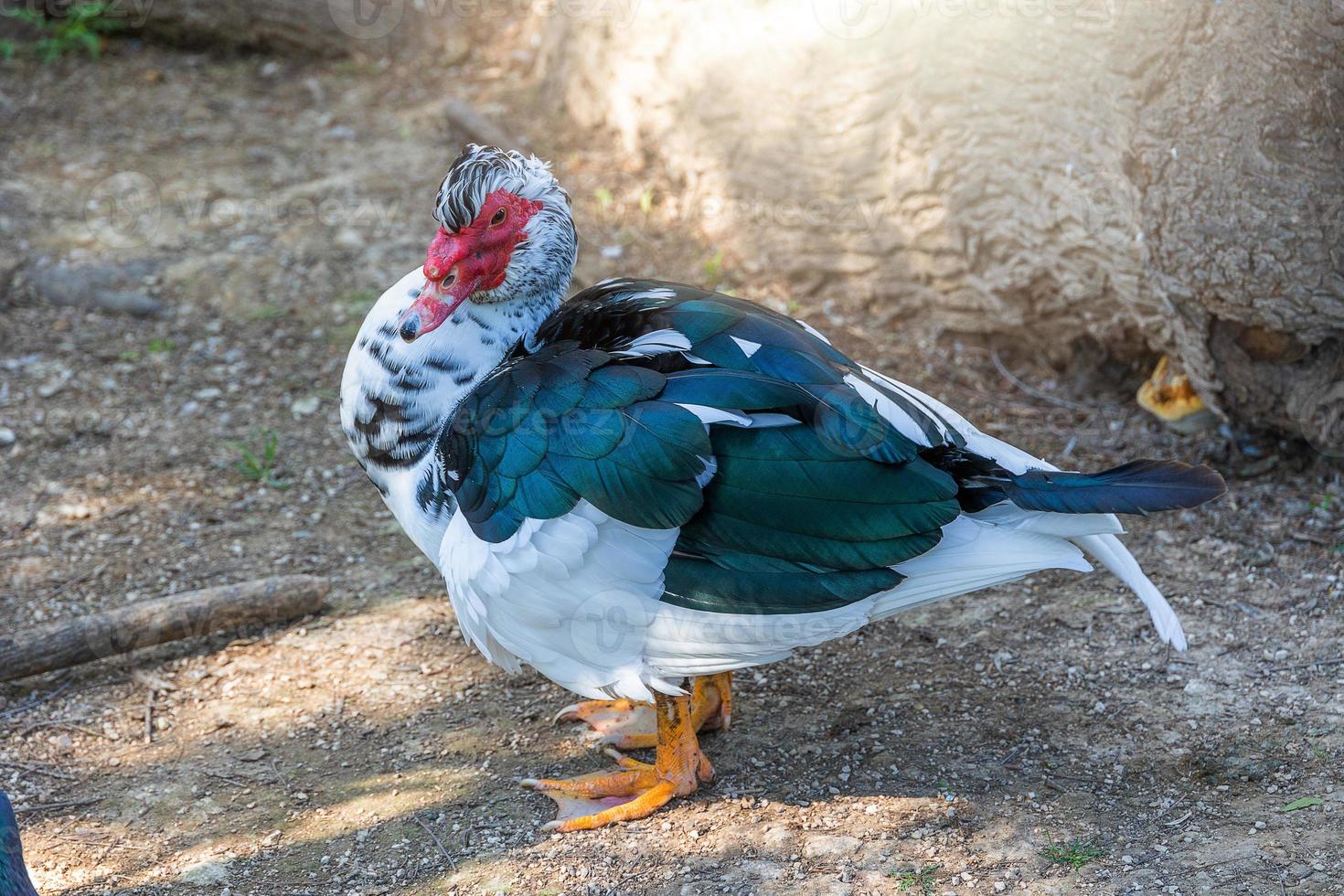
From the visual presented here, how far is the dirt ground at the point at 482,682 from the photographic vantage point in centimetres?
298

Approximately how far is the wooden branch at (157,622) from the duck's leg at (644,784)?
1069 mm

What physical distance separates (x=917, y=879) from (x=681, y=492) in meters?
1.07

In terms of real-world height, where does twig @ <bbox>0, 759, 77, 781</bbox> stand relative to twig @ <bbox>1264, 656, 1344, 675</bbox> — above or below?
below

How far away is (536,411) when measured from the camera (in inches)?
114

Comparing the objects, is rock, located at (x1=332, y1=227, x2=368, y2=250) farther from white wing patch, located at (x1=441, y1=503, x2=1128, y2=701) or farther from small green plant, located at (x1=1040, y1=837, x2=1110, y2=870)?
small green plant, located at (x1=1040, y1=837, x2=1110, y2=870)

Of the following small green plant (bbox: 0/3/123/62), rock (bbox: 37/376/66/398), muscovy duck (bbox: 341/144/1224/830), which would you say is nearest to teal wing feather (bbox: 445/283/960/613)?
muscovy duck (bbox: 341/144/1224/830)

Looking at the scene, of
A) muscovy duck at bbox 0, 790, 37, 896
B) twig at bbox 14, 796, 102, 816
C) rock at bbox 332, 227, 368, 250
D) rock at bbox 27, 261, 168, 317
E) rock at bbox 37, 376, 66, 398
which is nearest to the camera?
muscovy duck at bbox 0, 790, 37, 896

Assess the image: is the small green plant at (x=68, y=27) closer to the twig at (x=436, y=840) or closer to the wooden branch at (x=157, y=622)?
the wooden branch at (x=157, y=622)

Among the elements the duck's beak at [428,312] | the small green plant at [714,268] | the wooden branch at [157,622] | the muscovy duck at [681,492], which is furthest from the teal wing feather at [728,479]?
the small green plant at [714,268]

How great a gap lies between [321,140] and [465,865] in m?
4.54

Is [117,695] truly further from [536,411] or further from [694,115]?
[694,115]

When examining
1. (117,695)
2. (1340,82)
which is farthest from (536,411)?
(1340,82)

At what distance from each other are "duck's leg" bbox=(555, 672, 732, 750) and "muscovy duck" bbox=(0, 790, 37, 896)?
4.73 feet

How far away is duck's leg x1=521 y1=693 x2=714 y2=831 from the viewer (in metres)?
3.15
